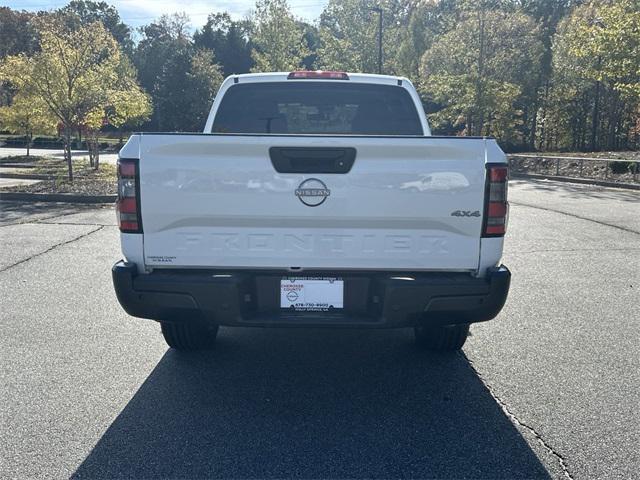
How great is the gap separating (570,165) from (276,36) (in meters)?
17.3

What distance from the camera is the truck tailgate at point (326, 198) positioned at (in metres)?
3.12

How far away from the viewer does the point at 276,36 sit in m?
30.9

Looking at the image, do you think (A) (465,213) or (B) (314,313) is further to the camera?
(B) (314,313)

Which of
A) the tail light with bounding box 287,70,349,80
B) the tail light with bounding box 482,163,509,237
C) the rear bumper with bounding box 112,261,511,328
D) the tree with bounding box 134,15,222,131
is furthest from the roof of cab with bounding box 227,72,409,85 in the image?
the tree with bounding box 134,15,222,131

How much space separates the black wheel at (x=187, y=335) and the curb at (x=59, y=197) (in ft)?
33.1

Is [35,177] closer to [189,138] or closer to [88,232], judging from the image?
[88,232]

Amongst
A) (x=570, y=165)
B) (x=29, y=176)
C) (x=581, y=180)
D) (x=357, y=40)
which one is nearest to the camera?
(x=29, y=176)

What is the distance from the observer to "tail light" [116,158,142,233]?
10.3 ft

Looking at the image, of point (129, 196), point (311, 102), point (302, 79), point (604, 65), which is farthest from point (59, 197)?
point (604, 65)

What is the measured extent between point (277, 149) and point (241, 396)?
1.59 metres

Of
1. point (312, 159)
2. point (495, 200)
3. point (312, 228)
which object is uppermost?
point (312, 159)

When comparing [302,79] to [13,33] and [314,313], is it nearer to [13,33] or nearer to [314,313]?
[314,313]

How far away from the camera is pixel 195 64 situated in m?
44.0

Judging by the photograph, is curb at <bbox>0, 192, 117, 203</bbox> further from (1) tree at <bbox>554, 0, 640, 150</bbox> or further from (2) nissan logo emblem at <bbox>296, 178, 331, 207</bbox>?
(1) tree at <bbox>554, 0, 640, 150</bbox>
